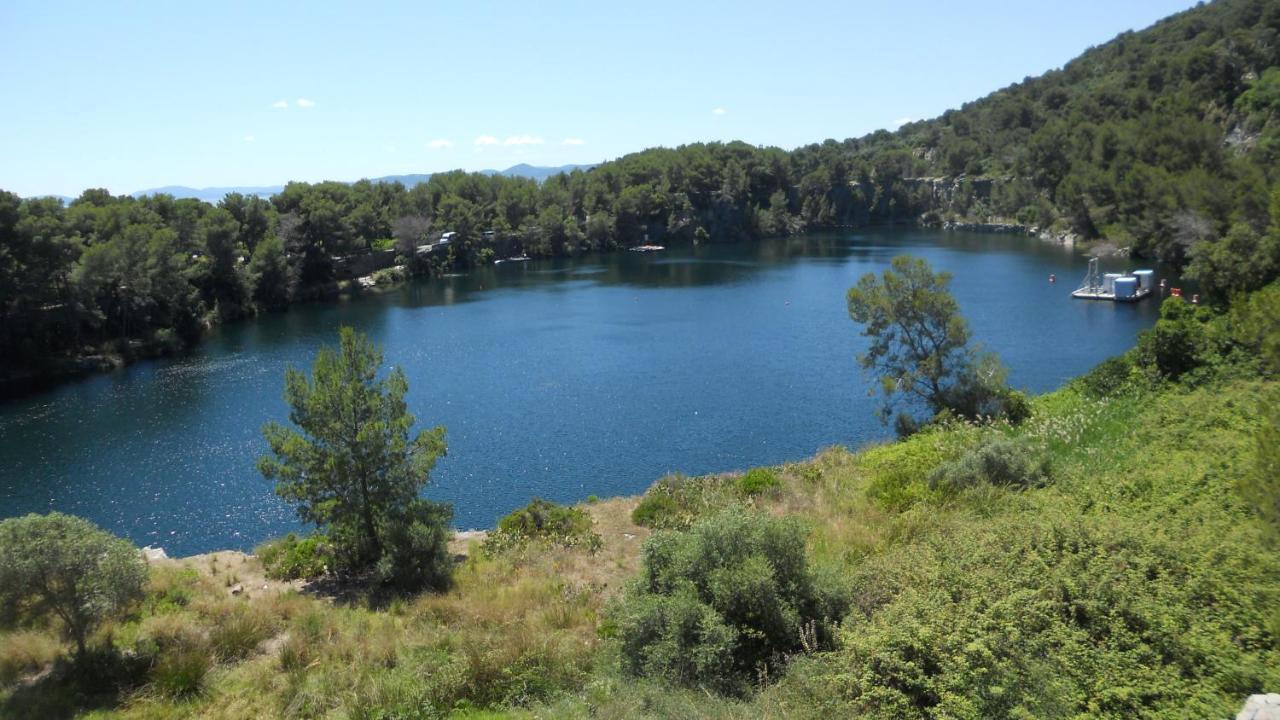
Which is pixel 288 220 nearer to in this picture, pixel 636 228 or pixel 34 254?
pixel 34 254

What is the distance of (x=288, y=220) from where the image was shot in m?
78.0

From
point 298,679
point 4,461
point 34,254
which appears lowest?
point 4,461

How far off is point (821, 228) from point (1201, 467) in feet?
407

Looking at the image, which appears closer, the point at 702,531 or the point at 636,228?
the point at 702,531

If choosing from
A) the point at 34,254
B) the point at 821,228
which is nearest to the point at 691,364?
the point at 34,254

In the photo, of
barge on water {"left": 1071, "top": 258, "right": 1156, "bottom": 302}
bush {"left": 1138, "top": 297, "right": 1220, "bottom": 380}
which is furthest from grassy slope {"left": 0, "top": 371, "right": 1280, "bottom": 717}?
barge on water {"left": 1071, "top": 258, "right": 1156, "bottom": 302}

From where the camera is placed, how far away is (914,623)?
9531 millimetres

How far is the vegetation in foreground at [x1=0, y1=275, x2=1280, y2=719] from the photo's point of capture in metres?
8.98

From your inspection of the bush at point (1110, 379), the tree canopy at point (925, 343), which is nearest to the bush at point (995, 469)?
the tree canopy at point (925, 343)

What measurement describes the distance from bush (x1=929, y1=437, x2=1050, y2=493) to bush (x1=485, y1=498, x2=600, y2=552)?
27.4 ft

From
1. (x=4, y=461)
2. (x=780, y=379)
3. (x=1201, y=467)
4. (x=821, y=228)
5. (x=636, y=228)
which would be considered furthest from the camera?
(x=821, y=228)

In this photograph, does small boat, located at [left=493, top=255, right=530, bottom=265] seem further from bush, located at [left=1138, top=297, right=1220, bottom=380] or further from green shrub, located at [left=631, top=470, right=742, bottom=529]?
bush, located at [left=1138, top=297, right=1220, bottom=380]

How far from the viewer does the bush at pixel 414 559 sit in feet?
58.4

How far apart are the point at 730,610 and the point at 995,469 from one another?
877 cm
